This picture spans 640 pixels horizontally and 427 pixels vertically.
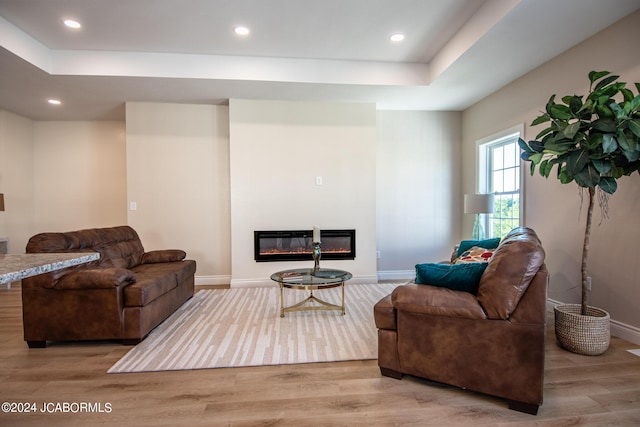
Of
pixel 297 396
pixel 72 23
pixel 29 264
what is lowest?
pixel 297 396

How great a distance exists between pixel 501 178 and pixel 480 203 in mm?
882

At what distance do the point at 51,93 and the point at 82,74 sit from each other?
1.00m

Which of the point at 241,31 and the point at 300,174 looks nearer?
the point at 241,31

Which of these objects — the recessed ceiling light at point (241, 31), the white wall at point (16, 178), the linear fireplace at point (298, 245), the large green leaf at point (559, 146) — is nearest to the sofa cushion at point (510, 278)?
the large green leaf at point (559, 146)

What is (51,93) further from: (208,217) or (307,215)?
(307,215)

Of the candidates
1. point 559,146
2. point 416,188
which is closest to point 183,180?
point 416,188

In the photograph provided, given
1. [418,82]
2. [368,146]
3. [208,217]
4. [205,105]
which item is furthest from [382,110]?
[208,217]

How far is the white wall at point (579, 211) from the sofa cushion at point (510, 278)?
5.25 ft

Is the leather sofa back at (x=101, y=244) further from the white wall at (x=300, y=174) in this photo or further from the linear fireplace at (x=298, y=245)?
the linear fireplace at (x=298, y=245)

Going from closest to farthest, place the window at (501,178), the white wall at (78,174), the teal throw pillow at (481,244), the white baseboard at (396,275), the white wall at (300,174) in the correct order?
the teal throw pillow at (481,244) → the window at (501,178) → the white wall at (300,174) → the white baseboard at (396,275) → the white wall at (78,174)

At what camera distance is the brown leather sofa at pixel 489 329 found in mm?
1619

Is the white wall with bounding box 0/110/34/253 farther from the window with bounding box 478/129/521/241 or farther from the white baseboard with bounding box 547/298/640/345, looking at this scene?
the white baseboard with bounding box 547/298/640/345

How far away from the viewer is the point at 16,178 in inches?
191

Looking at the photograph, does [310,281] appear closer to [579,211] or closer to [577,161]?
[577,161]
